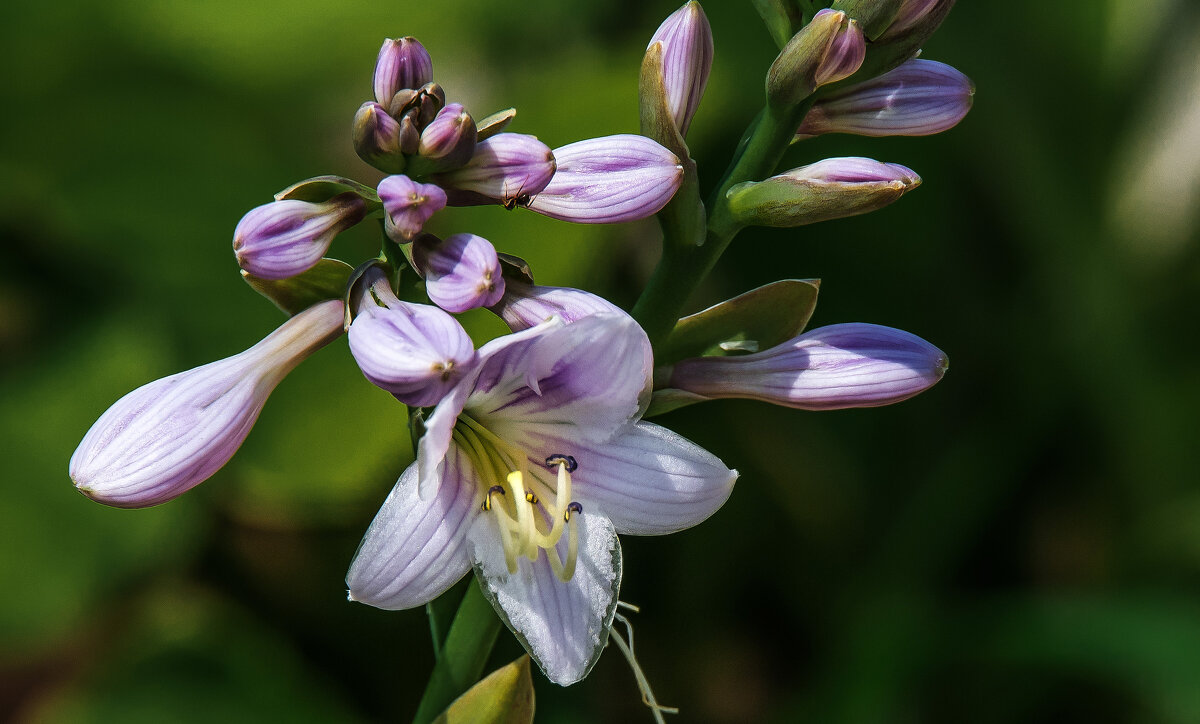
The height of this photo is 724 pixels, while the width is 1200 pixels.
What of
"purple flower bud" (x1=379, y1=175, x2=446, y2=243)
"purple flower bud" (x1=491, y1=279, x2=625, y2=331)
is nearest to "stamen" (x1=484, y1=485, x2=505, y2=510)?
"purple flower bud" (x1=491, y1=279, x2=625, y2=331)

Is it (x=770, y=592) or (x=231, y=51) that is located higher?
(x=231, y=51)

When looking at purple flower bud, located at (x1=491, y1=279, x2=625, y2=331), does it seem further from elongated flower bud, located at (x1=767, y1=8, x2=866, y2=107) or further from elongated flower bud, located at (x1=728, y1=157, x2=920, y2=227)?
elongated flower bud, located at (x1=767, y1=8, x2=866, y2=107)

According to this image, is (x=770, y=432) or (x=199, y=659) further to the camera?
(x=770, y=432)

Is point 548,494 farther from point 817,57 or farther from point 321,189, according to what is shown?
point 817,57

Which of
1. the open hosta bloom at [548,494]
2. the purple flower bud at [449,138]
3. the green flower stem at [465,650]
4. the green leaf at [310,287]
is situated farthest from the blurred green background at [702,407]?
the purple flower bud at [449,138]

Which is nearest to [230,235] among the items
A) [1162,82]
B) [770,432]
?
[770,432]

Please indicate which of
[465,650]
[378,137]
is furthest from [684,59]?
[465,650]

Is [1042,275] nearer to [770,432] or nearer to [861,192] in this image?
[770,432]
